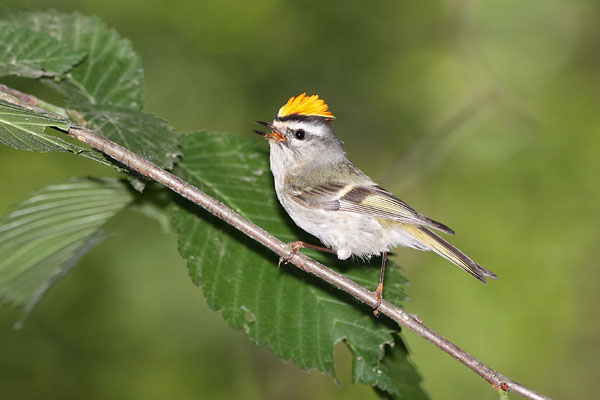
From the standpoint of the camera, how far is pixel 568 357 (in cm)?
461

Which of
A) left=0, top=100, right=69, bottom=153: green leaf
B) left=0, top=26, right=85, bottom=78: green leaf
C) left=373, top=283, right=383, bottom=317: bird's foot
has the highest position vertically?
left=0, top=26, right=85, bottom=78: green leaf

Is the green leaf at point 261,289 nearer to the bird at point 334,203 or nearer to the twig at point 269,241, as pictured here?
the bird at point 334,203

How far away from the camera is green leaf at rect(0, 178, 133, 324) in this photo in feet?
7.88

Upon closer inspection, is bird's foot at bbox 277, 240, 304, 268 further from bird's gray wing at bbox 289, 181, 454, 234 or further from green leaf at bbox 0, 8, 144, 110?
green leaf at bbox 0, 8, 144, 110

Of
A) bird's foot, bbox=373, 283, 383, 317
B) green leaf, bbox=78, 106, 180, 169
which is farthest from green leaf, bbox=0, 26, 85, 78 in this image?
bird's foot, bbox=373, 283, 383, 317

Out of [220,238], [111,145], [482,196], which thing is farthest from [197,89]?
[111,145]

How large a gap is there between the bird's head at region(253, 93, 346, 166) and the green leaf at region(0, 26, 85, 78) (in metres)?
0.87

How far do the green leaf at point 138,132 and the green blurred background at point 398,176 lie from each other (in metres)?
2.19

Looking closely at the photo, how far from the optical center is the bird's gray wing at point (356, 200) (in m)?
2.56

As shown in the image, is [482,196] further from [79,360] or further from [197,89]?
[79,360]

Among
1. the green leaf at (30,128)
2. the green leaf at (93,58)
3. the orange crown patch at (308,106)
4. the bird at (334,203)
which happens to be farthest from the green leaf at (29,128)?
the orange crown patch at (308,106)

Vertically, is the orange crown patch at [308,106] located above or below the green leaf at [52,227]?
above

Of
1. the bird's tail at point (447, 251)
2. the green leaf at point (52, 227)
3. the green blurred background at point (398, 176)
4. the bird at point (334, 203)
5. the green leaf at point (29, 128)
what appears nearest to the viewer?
the green leaf at point (29, 128)

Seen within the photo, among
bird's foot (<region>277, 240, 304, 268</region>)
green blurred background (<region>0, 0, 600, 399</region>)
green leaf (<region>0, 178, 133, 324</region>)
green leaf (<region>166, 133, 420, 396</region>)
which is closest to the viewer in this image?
bird's foot (<region>277, 240, 304, 268</region>)
